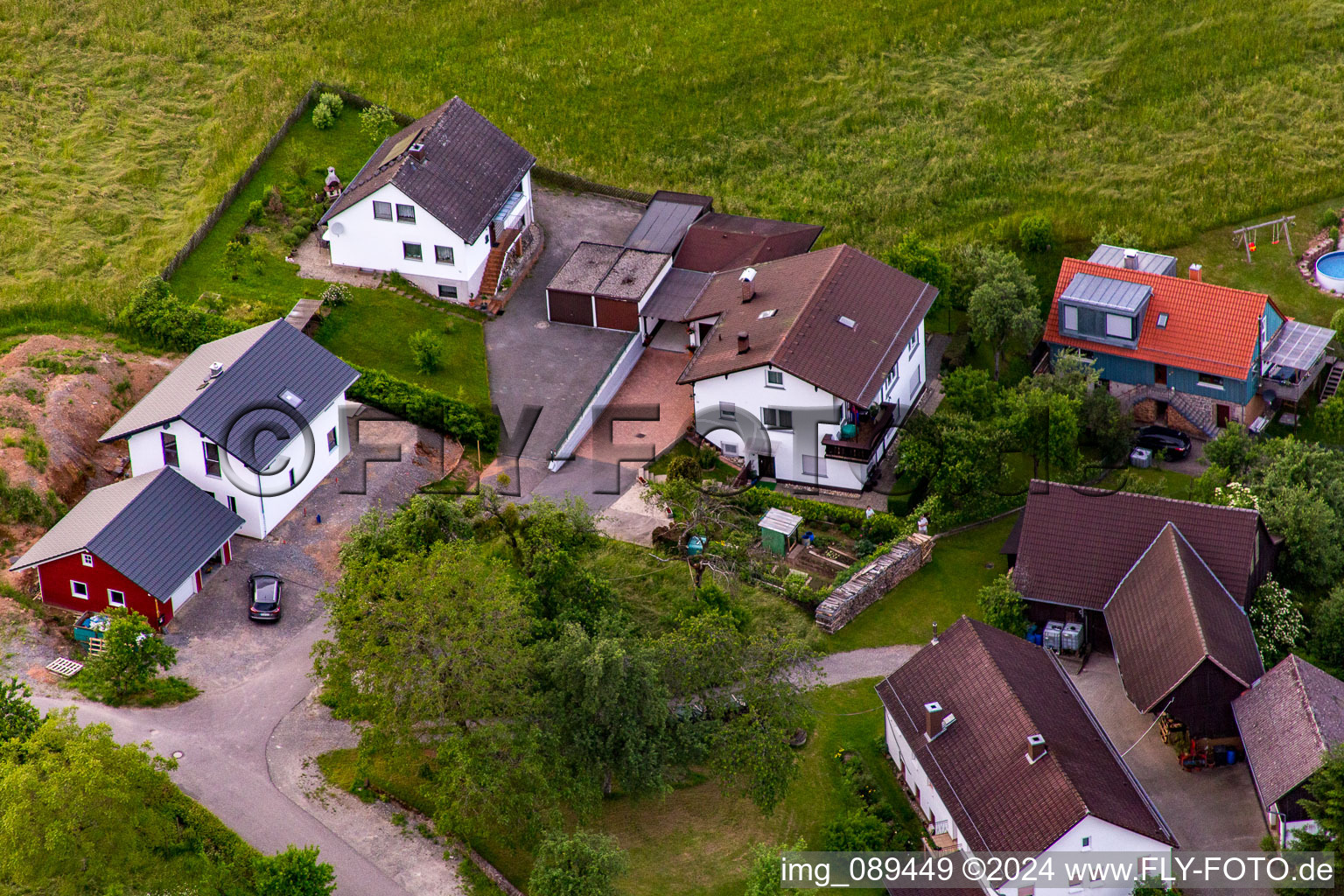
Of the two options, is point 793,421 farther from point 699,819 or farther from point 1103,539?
point 699,819

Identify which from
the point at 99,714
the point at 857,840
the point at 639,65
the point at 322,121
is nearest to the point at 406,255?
the point at 322,121

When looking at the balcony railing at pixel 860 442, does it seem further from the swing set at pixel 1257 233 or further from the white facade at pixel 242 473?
the swing set at pixel 1257 233

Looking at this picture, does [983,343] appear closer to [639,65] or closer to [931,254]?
[931,254]

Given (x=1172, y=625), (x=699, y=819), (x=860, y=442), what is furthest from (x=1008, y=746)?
(x=860, y=442)

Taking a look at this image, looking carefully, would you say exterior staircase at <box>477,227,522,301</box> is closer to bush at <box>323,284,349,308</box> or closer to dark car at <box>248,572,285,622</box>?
bush at <box>323,284,349,308</box>

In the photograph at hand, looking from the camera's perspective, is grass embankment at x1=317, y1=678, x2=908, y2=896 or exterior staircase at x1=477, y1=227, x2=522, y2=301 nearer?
grass embankment at x1=317, y1=678, x2=908, y2=896

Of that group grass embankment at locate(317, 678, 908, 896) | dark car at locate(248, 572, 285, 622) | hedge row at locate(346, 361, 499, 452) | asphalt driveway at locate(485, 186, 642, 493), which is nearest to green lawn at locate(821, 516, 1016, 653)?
grass embankment at locate(317, 678, 908, 896)
